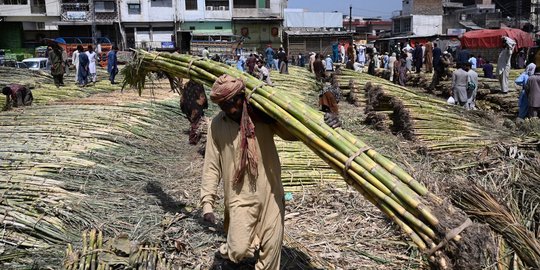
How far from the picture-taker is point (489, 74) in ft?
44.2

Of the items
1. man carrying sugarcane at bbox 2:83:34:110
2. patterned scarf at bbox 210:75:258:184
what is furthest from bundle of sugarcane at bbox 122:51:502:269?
man carrying sugarcane at bbox 2:83:34:110

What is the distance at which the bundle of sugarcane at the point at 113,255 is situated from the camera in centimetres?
284

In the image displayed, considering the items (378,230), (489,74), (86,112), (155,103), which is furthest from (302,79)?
(378,230)

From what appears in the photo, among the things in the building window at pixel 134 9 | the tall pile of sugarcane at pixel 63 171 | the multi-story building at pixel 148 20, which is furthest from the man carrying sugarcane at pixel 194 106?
the building window at pixel 134 9

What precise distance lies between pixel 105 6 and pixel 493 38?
86.2 feet

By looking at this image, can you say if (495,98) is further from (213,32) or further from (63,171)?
(213,32)

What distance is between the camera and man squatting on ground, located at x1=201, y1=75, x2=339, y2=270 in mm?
2613

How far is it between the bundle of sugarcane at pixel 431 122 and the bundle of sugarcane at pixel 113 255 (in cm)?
382

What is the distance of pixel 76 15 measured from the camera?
33.1 meters

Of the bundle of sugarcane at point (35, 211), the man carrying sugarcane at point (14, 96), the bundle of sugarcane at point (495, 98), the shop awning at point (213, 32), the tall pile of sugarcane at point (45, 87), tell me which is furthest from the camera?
the shop awning at point (213, 32)

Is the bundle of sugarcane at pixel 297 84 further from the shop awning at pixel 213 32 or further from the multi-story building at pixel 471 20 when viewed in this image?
the multi-story building at pixel 471 20

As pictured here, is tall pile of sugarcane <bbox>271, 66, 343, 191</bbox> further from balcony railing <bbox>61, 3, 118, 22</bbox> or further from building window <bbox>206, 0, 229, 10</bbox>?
building window <bbox>206, 0, 229, 10</bbox>

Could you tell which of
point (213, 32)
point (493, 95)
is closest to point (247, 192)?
point (493, 95)

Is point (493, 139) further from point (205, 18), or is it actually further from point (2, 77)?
point (205, 18)
